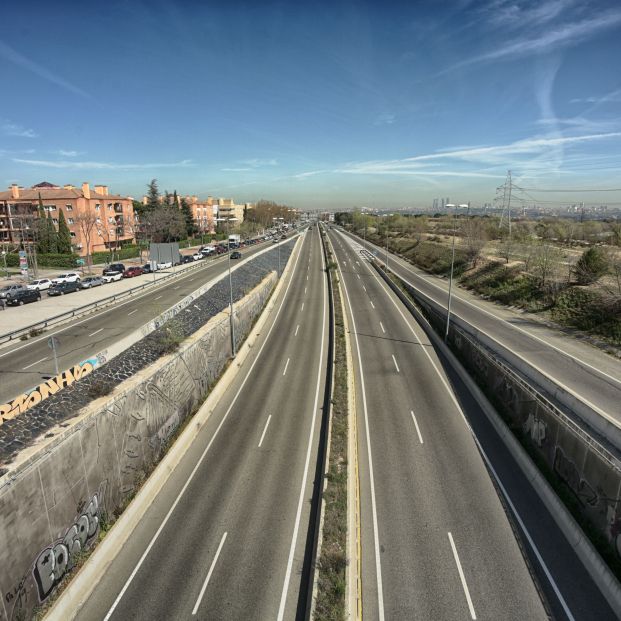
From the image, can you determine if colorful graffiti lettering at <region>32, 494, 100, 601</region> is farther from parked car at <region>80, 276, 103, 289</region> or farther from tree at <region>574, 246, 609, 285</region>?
tree at <region>574, 246, 609, 285</region>

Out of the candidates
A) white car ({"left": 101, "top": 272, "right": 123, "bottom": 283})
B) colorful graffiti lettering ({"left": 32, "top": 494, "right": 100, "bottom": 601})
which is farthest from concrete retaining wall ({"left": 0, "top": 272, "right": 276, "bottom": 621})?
white car ({"left": 101, "top": 272, "right": 123, "bottom": 283})

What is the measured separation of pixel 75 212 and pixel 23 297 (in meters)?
42.7

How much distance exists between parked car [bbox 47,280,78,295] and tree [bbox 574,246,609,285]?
56180mm

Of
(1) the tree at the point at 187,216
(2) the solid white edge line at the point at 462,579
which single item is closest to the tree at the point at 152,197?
(1) the tree at the point at 187,216

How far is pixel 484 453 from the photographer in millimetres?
17391

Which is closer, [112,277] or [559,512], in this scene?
[559,512]

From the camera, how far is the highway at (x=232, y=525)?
34.9 ft

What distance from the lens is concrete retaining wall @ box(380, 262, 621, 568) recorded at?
11.9 metres

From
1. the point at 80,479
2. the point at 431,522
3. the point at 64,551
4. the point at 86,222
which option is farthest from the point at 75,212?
the point at 431,522

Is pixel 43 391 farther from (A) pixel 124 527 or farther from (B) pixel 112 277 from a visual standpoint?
(B) pixel 112 277

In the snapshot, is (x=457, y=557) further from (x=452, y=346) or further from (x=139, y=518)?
(x=452, y=346)

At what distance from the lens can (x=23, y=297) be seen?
39062 millimetres

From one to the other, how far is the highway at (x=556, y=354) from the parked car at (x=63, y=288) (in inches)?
1672

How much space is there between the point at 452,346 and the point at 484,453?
13.9 meters
